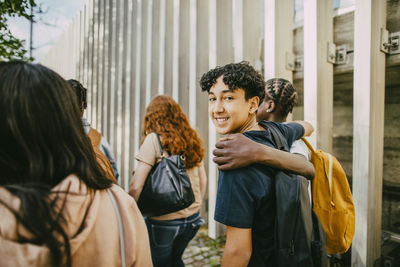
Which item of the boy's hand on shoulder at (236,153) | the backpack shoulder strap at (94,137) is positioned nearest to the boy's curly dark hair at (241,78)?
the boy's hand on shoulder at (236,153)

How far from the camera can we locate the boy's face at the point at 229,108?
1367 millimetres

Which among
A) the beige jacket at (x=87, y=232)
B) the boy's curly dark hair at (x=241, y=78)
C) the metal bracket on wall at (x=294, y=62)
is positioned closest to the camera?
the beige jacket at (x=87, y=232)

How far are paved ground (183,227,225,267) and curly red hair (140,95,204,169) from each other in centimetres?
151

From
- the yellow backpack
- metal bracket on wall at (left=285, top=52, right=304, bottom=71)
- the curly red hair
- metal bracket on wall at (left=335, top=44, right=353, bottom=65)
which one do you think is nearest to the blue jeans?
the curly red hair

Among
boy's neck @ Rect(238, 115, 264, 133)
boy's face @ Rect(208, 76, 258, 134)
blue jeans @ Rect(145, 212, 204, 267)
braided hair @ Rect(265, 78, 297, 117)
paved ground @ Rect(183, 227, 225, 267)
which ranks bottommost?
paved ground @ Rect(183, 227, 225, 267)

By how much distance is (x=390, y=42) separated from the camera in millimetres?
2537

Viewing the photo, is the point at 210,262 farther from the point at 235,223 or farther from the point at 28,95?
the point at 28,95

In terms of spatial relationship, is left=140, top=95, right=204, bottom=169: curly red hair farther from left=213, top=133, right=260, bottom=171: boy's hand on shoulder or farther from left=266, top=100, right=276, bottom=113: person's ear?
left=213, top=133, right=260, bottom=171: boy's hand on shoulder

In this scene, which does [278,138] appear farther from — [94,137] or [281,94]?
[94,137]

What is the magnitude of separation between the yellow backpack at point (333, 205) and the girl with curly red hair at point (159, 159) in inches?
42.8

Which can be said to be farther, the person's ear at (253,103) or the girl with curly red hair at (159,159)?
the girl with curly red hair at (159,159)

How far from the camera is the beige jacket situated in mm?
705

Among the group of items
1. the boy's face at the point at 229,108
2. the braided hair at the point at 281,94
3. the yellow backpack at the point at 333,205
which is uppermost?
the braided hair at the point at 281,94

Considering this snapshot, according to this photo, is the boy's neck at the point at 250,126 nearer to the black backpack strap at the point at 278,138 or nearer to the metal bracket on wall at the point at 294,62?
the black backpack strap at the point at 278,138
